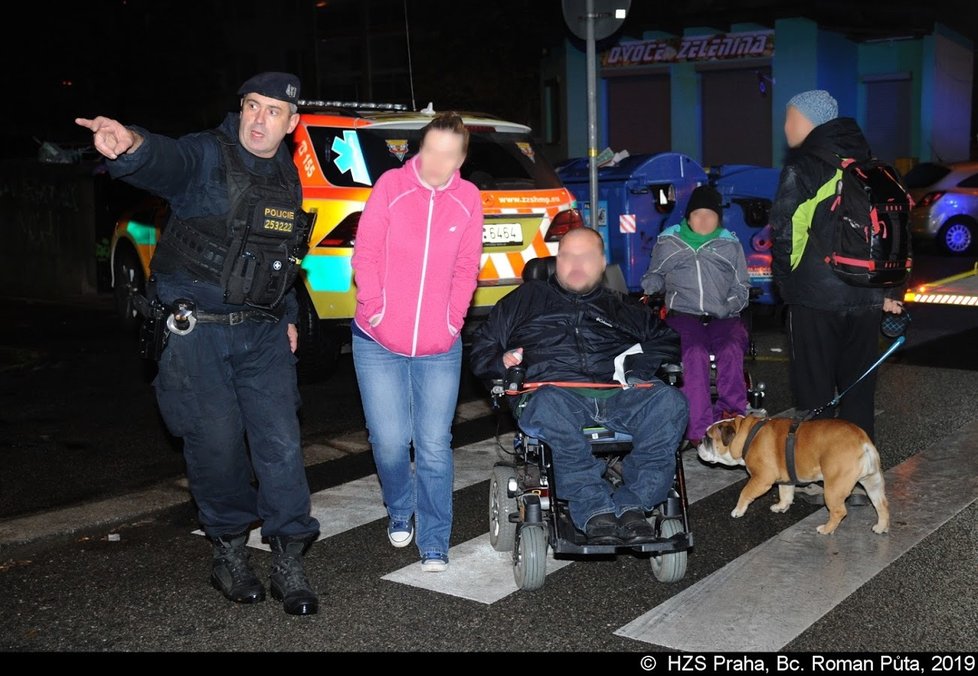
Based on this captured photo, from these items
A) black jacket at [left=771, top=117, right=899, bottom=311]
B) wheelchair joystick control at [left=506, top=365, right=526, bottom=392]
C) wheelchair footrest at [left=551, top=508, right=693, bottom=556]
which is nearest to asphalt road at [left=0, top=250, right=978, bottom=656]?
wheelchair footrest at [left=551, top=508, right=693, bottom=556]

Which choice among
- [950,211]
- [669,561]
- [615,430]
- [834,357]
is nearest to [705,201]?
[834,357]

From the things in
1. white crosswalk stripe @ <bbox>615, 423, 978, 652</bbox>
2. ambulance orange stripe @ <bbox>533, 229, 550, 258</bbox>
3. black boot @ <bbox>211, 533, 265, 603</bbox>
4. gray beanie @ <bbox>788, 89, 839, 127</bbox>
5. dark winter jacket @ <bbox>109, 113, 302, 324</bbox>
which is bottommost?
white crosswalk stripe @ <bbox>615, 423, 978, 652</bbox>

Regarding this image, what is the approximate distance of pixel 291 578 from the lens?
483 cm

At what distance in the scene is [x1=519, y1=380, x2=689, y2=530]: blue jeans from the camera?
4879 mm

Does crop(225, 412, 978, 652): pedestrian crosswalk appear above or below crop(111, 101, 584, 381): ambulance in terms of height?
below

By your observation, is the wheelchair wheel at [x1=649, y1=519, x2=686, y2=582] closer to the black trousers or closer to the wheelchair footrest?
the wheelchair footrest

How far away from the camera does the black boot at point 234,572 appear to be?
4844 mm

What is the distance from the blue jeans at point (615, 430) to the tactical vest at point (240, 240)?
1280 mm

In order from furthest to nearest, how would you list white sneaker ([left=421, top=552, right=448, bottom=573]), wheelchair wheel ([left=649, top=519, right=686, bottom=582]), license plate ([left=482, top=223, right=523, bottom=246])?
1. license plate ([left=482, top=223, right=523, bottom=246])
2. white sneaker ([left=421, top=552, right=448, bottom=573])
3. wheelchair wheel ([left=649, top=519, right=686, bottom=582])

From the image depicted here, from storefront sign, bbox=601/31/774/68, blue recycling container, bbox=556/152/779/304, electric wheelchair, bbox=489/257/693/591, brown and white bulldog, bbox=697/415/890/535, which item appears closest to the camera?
electric wheelchair, bbox=489/257/693/591

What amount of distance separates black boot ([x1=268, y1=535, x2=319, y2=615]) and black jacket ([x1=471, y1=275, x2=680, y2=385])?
1.15 metres

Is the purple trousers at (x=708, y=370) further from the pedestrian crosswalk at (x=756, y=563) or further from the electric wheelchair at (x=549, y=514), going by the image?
the electric wheelchair at (x=549, y=514)

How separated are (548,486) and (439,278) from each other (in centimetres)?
104

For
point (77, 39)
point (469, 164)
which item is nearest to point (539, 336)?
point (469, 164)
